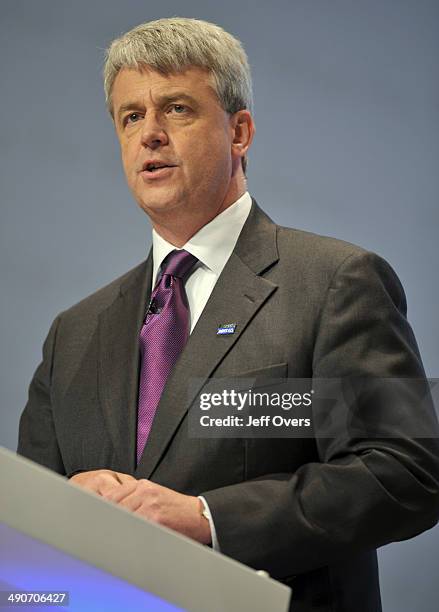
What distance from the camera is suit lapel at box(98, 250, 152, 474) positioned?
1.91 metres

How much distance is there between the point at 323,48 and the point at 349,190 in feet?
1.44

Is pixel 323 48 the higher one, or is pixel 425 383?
pixel 323 48

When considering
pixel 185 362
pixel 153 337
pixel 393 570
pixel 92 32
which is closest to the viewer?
pixel 185 362

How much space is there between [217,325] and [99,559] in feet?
3.75

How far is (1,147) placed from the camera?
119 inches

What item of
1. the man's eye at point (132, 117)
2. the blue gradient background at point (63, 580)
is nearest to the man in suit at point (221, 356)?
the man's eye at point (132, 117)

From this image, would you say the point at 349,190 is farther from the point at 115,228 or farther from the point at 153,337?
the point at 153,337

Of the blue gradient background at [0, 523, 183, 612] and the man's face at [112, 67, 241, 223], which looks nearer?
the blue gradient background at [0, 523, 183, 612]

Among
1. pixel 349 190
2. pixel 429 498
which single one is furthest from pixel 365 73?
pixel 429 498

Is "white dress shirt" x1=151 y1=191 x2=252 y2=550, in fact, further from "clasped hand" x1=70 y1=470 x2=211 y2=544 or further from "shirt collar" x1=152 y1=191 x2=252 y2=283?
"clasped hand" x1=70 y1=470 x2=211 y2=544

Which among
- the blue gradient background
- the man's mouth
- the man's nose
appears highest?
the man's nose

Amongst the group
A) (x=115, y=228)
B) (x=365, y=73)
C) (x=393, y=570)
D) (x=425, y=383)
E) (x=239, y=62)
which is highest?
(x=365, y=73)

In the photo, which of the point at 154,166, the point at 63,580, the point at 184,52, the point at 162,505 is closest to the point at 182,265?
the point at 154,166

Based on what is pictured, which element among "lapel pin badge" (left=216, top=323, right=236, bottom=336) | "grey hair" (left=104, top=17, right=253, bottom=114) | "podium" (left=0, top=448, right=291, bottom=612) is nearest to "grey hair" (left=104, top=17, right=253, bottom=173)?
"grey hair" (left=104, top=17, right=253, bottom=114)
